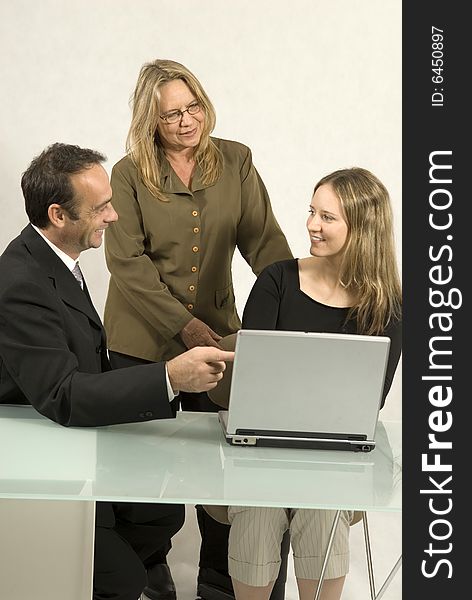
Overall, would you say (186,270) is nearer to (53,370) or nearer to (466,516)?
(53,370)

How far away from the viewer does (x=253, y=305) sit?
3.11 m

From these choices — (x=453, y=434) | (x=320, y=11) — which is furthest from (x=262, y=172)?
(x=453, y=434)

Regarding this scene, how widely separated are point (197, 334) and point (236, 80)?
6.36 ft

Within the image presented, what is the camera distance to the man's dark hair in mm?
2785

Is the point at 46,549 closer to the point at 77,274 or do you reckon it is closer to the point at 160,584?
the point at 77,274

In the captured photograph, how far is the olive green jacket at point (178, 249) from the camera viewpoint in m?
3.47

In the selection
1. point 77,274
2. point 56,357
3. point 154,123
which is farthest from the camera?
point 154,123

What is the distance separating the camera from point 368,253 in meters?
3.10

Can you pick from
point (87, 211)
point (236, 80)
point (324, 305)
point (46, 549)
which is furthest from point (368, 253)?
point (236, 80)

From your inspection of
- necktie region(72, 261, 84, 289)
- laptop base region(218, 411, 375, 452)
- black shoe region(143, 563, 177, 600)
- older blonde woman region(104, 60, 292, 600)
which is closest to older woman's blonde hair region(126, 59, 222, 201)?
older blonde woman region(104, 60, 292, 600)

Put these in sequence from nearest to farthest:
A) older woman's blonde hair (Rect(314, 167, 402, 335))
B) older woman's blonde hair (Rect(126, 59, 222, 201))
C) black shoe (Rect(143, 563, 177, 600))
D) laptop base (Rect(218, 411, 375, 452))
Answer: laptop base (Rect(218, 411, 375, 452))
older woman's blonde hair (Rect(314, 167, 402, 335))
older woman's blonde hair (Rect(126, 59, 222, 201))
black shoe (Rect(143, 563, 177, 600))

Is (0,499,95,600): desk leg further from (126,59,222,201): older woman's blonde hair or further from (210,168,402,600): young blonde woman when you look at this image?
(126,59,222,201): older woman's blonde hair

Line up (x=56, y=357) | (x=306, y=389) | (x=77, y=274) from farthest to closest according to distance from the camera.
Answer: (x=77, y=274), (x=56, y=357), (x=306, y=389)

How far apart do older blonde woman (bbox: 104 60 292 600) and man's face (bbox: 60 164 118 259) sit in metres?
0.58
